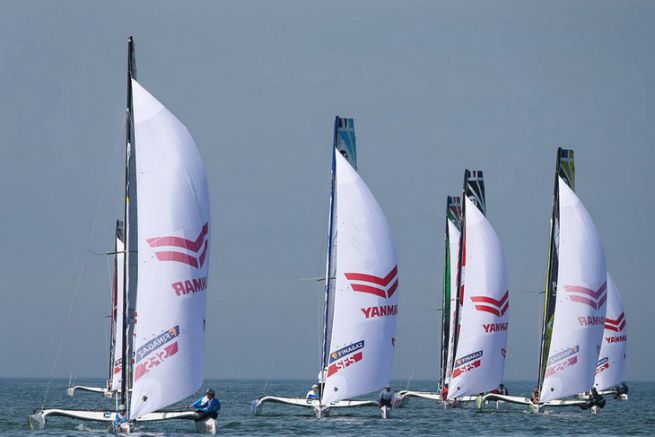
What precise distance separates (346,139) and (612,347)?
36.3 m

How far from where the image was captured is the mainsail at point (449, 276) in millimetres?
72875

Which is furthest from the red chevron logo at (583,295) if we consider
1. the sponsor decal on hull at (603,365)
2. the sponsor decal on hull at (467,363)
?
the sponsor decal on hull at (603,365)

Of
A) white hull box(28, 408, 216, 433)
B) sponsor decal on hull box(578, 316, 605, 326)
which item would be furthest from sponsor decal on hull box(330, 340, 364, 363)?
sponsor decal on hull box(578, 316, 605, 326)

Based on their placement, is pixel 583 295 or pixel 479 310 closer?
pixel 583 295

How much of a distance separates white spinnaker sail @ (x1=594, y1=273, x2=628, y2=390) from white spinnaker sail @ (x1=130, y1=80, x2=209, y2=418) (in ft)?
163

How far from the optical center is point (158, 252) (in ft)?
130

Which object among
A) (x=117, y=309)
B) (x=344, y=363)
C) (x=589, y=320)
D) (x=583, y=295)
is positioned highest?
(x=583, y=295)

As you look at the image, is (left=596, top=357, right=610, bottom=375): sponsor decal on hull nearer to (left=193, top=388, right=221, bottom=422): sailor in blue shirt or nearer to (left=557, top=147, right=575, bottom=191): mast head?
(left=557, top=147, right=575, bottom=191): mast head

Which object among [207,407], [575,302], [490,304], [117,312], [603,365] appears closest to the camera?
[207,407]

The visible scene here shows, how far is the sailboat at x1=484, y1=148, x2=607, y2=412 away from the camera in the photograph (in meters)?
58.7

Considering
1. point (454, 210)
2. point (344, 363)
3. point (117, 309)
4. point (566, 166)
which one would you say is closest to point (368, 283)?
point (344, 363)

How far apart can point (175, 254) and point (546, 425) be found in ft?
68.2

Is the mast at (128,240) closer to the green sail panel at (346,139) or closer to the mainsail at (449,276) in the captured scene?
the green sail panel at (346,139)

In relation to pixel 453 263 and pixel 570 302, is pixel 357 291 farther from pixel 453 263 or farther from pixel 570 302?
pixel 453 263
